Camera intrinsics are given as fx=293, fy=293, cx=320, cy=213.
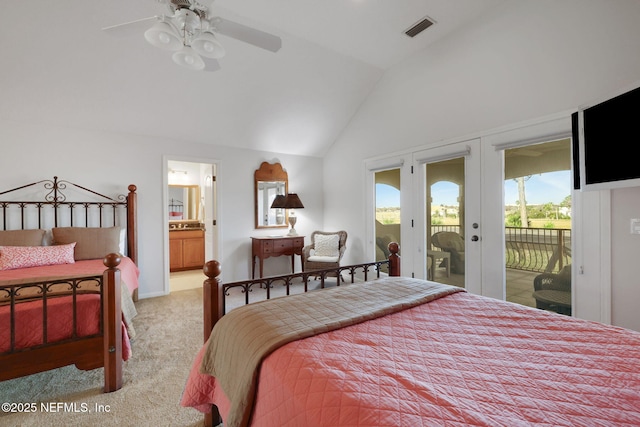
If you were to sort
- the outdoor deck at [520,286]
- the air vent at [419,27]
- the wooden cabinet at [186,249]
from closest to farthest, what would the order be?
the outdoor deck at [520,286], the air vent at [419,27], the wooden cabinet at [186,249]

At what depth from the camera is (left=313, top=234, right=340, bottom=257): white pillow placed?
4590 millimetres

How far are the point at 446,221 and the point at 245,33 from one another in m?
2.74

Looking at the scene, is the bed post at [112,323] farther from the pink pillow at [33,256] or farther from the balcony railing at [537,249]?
the balcony railing at [537,249]

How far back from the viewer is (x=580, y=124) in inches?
83.6

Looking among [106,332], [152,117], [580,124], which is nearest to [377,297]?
[106,332]

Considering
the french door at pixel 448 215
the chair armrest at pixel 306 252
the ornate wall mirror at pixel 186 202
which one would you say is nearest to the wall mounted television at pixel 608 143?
the french door at pixel 448 215

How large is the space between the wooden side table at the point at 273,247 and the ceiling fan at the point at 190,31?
282 cm

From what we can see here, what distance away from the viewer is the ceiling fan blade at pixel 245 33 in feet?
5.95

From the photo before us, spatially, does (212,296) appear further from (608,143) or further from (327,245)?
(327,245)

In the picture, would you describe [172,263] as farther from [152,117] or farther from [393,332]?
[393,332]

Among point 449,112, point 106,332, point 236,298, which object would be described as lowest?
point 236,298

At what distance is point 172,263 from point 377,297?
16.6 feet

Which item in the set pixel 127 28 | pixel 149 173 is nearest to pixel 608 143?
pixel 127 28

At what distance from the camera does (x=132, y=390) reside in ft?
6.22
